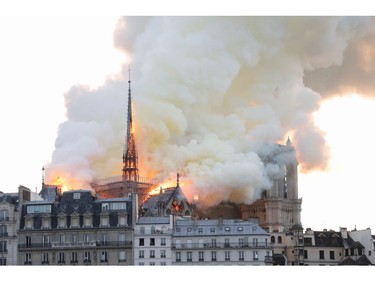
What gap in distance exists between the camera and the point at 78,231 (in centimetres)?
5909

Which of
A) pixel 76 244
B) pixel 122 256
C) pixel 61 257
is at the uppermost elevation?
pixel 76 244

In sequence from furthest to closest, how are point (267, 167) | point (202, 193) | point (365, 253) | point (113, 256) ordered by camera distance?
point (267, 167) → point (202, 193) → point (365, 253) → point (113, 256)

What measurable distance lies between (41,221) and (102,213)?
12.6 ft

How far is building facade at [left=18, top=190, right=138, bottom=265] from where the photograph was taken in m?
58.1

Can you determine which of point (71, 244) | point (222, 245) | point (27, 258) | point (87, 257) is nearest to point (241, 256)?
point (222, 245)

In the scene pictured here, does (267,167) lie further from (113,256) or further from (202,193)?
(113,256)

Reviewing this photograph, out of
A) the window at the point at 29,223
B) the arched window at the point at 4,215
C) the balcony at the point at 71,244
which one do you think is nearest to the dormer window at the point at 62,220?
the balcony at the point at 71,244

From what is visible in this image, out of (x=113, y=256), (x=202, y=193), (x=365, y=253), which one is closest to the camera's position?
(x=113, y=256)

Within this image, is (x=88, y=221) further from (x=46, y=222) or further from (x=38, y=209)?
(x=38, y=209)

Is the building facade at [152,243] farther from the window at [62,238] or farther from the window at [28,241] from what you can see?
the window at [28,241]

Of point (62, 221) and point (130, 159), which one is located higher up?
point (130, 159)

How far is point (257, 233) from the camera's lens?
58469 millimetres

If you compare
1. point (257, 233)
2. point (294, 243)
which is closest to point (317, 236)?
point (294, 243)

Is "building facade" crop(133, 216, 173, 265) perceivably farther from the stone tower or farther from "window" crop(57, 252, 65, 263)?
the stone tower
